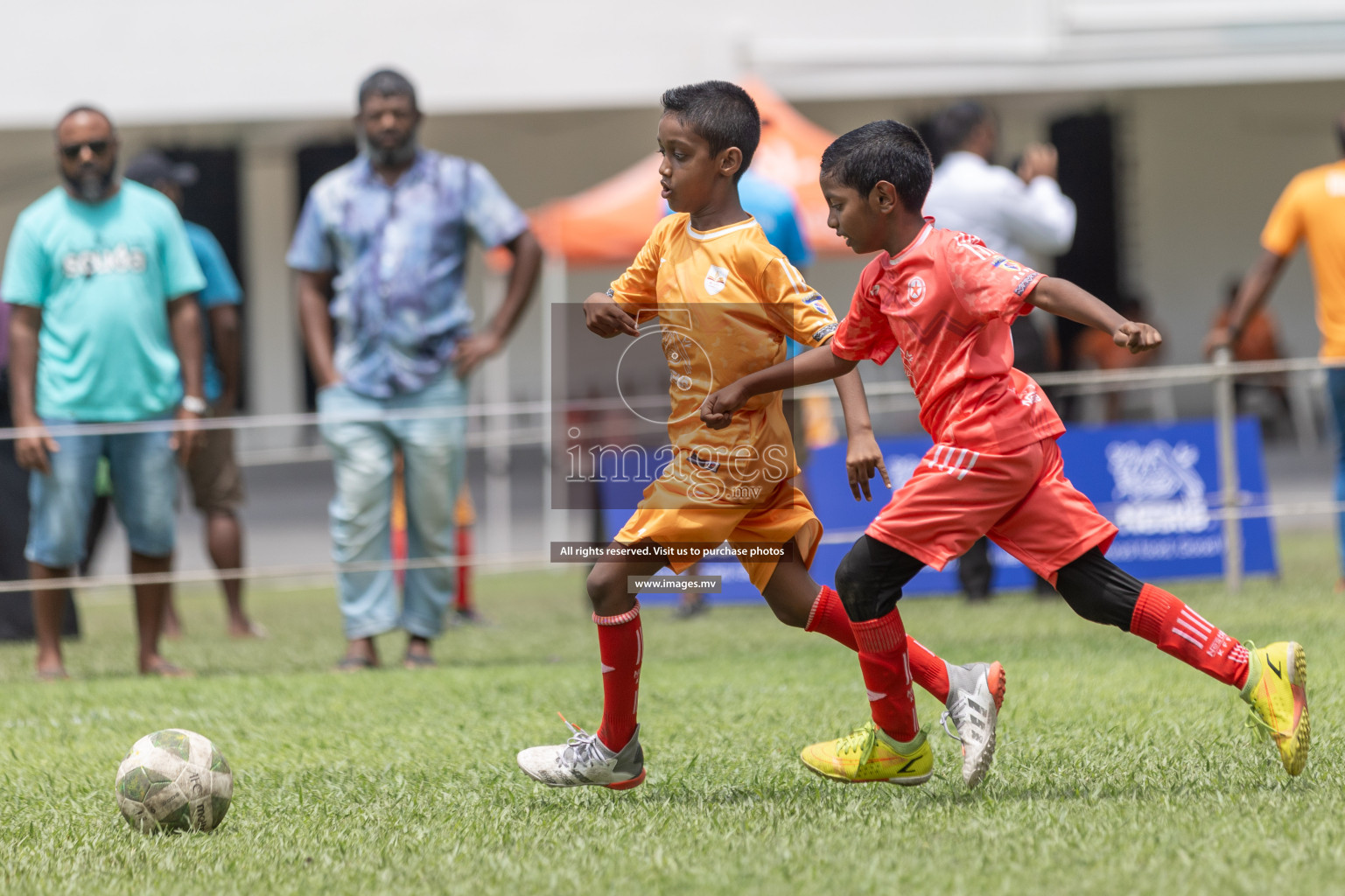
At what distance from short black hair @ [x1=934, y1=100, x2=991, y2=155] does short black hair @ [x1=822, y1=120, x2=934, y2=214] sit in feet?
14.9

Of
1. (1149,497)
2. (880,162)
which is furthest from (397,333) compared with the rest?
(1149,497)

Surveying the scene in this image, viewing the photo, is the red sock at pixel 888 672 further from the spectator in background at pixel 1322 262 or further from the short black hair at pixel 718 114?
the spectator in background at pixel 1322 262

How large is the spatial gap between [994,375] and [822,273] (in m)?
15.2

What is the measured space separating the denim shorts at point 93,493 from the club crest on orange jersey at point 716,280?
3.46m

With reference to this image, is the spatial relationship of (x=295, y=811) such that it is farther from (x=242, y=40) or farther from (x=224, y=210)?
(x=224, y=210)

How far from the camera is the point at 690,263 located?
4.02 m

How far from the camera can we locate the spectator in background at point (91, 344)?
21.5ft

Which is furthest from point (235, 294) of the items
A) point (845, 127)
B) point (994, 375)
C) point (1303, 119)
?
point (1303, 119)

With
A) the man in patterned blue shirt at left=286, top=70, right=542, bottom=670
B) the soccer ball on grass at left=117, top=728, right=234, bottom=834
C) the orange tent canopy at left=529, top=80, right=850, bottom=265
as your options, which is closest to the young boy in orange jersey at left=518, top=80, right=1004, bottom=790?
the soccer ball on grass at left=117, top=728, right=234, bottom=834

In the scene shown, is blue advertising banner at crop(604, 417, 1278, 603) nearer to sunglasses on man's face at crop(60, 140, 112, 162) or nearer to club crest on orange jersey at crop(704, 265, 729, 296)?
sunglasses on man's face at crop(60, 140, 112, 162)

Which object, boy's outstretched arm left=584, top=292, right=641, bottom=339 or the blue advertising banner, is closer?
boy's outstretched arm left=584, top=292, right=641, bottom=339

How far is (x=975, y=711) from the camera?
151 inches

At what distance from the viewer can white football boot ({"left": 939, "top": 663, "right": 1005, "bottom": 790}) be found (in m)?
3.74

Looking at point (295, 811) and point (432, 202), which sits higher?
point (432, 202)
